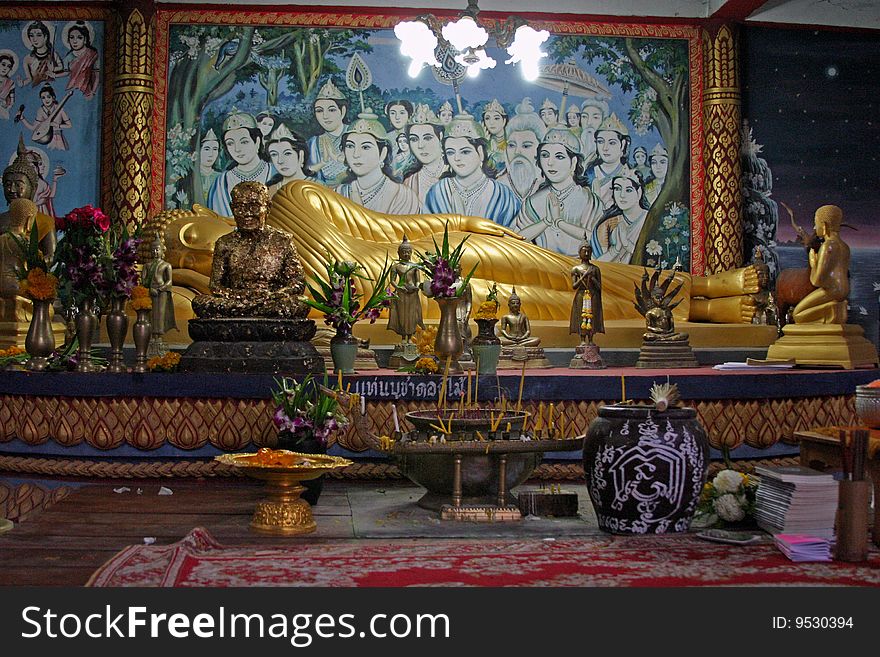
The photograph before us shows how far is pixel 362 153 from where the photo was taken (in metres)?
7.01

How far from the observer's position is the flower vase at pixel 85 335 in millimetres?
3678

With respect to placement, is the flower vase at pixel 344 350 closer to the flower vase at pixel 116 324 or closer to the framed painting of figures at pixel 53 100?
the flower vase at pixel 116 324

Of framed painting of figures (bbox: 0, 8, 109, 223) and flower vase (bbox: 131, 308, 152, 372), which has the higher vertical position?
framed painting of figures (bbox: 0, 8, 109, 223)

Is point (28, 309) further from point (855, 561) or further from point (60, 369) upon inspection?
point (855, 561)

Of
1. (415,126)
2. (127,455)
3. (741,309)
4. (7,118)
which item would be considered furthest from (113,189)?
(741,309)

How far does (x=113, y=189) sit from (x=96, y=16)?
1.30 m

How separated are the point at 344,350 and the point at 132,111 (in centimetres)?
361

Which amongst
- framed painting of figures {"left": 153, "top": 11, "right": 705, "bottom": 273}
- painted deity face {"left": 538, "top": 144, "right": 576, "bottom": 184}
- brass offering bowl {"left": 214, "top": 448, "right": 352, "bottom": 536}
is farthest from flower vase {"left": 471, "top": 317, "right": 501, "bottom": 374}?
painted deity face {"left": 538, "top": 144, "right": 576, "bottom": 184}

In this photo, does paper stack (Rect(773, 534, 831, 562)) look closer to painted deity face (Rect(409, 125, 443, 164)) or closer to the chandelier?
the chandelier

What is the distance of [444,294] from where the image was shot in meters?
3.63

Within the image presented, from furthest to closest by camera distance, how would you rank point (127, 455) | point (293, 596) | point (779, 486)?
1. point (127, 455)
2. point (779, 486)
3. point (293, 596)

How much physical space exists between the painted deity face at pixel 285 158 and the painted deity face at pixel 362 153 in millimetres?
360

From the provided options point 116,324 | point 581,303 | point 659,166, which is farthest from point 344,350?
point 659,166

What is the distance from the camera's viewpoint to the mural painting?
22.2 ft
